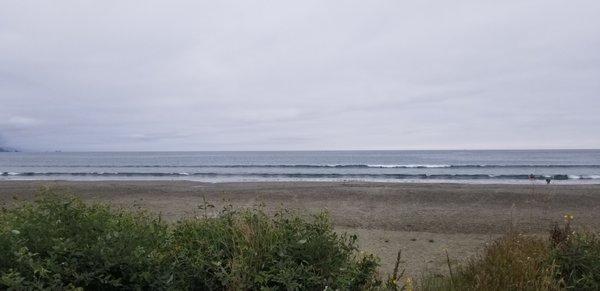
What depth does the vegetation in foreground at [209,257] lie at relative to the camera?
→ 3.43 metres

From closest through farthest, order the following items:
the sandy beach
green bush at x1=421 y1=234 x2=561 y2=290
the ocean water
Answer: green bush at x1=421 y1=234 x2=561 y2=290
the sandy beach
the ocean water

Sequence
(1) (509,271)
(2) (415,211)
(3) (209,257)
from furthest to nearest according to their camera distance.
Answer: (2) (415,211), (1) (509,271), (3) (209,257)

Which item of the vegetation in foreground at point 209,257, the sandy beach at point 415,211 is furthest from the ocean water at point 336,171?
the vegetation in foreground at point 209,257

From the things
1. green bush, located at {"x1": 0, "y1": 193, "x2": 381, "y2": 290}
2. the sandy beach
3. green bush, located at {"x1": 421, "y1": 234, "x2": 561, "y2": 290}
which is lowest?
the sandy beach

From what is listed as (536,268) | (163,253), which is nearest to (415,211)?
(536,268)

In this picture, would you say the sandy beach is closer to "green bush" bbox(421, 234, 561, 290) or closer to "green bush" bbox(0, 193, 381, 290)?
"green bush" bbox(421, 234, 561, 290)

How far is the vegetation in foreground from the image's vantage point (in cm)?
343

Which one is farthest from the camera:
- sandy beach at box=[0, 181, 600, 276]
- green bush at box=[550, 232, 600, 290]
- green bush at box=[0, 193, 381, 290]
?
sandy beach at box=[0, 181, 600, 276]

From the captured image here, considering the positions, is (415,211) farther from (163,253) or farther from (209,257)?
(163,253)

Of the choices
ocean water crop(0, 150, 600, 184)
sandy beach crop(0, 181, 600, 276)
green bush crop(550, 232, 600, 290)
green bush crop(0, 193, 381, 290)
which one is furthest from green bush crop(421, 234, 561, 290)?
ocean water crop(0, 150, 600, 184)

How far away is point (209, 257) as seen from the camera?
13.0 feet

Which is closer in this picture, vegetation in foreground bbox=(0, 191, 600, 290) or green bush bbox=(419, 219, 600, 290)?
vegetation in foreground bbox=(0, 191, 600, 290)

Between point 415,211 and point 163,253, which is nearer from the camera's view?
point 163,253

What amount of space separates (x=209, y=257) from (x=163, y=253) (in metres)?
0.39
